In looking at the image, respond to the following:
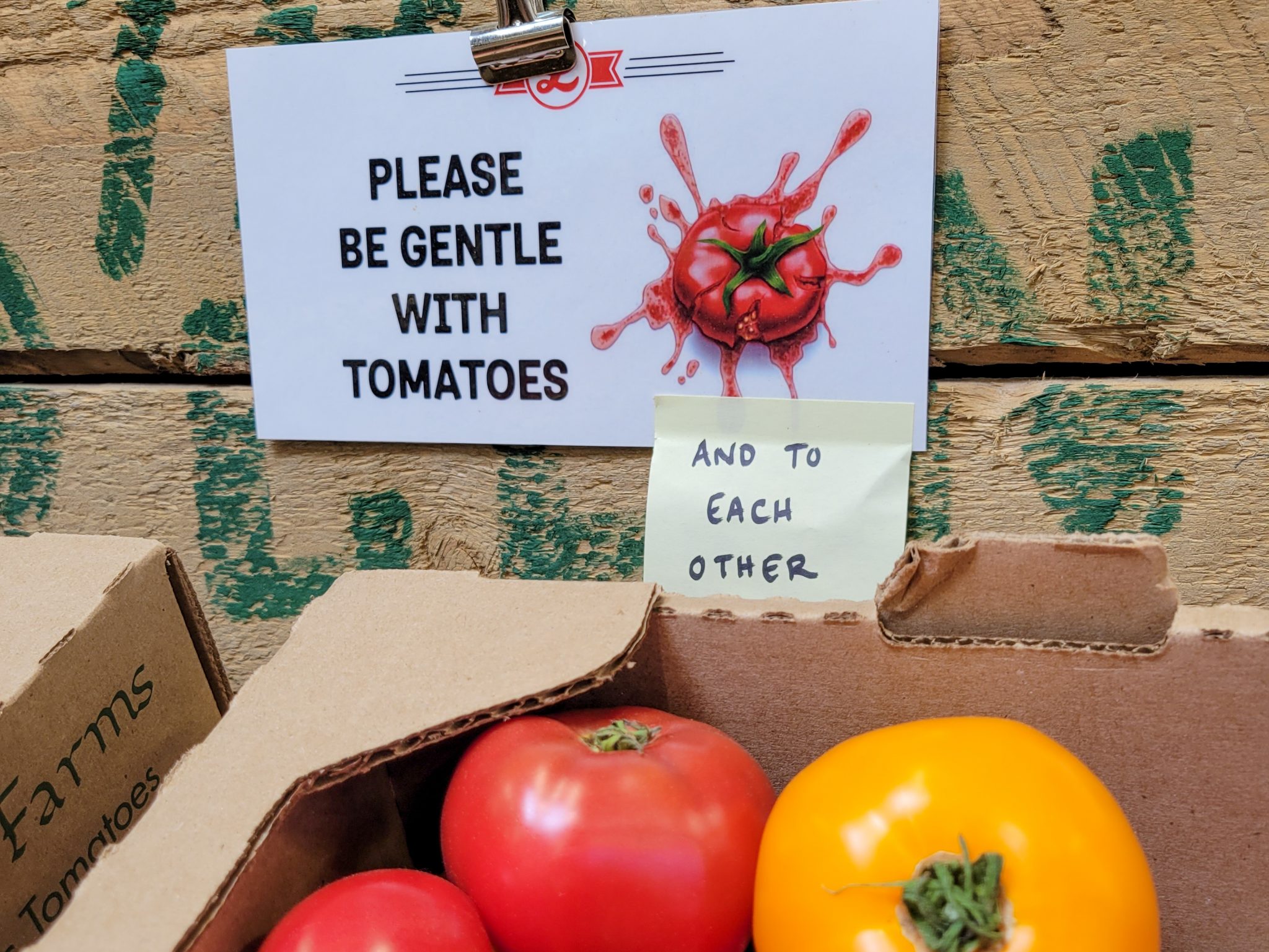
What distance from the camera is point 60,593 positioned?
515 millimetres

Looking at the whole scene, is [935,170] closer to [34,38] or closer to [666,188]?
[666,188]

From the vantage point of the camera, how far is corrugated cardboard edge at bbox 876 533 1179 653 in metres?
0.47

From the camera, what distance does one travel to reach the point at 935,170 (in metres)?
0.57

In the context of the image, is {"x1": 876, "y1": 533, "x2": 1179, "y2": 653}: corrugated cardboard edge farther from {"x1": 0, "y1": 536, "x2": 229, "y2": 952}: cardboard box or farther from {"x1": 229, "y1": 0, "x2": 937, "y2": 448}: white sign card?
{"x1": 0, "y1": 536, "x2": 229, "y2": 952}: cardboard box

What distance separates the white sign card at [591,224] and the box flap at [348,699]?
0.51ft

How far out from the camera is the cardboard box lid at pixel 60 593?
1.54 feet

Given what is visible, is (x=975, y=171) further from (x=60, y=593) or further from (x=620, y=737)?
(x=60, y=593)

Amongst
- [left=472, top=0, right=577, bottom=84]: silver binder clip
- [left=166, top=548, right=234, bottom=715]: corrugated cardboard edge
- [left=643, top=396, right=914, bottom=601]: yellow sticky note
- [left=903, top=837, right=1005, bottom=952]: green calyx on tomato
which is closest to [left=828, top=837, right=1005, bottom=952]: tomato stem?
[left=903, top=837, right=1005, bottom=952]: green calyx on tomato

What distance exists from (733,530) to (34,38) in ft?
1.97

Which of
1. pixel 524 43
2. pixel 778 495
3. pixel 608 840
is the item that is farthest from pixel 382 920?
pixel 524 43

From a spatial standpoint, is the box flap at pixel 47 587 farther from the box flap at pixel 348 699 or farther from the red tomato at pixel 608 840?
the red tomato at pixel 608 840

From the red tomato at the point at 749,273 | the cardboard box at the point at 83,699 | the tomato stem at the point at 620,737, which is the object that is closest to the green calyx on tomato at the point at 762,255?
the red tomato at the point at 749,273

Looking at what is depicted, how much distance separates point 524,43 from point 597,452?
0.87 feet

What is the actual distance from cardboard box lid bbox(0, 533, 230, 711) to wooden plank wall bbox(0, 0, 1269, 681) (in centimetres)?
15
